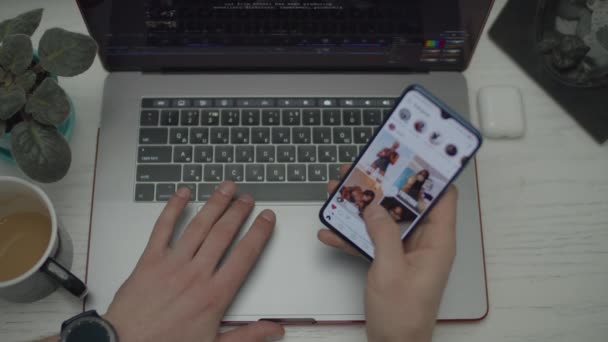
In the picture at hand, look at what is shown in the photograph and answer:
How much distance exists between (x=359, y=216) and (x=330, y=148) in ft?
0.36

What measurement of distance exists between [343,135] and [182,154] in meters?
0.22

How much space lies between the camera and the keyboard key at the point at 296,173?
2.31 ft

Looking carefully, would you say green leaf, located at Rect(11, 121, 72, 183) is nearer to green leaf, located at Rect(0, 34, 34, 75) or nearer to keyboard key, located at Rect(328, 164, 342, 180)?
green leaf, located at Rect(0, 34, 34, 75)

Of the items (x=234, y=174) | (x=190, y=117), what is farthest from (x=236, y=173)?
(x=190, y=117)

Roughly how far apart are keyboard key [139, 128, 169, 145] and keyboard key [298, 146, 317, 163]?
0.61 ft

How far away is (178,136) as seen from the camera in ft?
2.36

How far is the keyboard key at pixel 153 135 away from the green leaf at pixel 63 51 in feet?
0.47

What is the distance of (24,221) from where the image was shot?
2.15ft

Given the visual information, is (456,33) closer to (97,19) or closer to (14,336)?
(97,19)

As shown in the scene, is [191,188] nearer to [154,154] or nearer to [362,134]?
[154,154]

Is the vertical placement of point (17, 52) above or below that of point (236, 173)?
above

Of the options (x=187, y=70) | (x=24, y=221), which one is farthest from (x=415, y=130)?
(x=24, y=221)

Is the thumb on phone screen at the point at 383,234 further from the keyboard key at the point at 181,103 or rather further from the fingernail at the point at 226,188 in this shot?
the keyboard key at the point at 181,103

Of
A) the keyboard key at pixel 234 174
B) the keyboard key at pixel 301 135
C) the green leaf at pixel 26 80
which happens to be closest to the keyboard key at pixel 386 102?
the keyboard key at pixel 301 135
